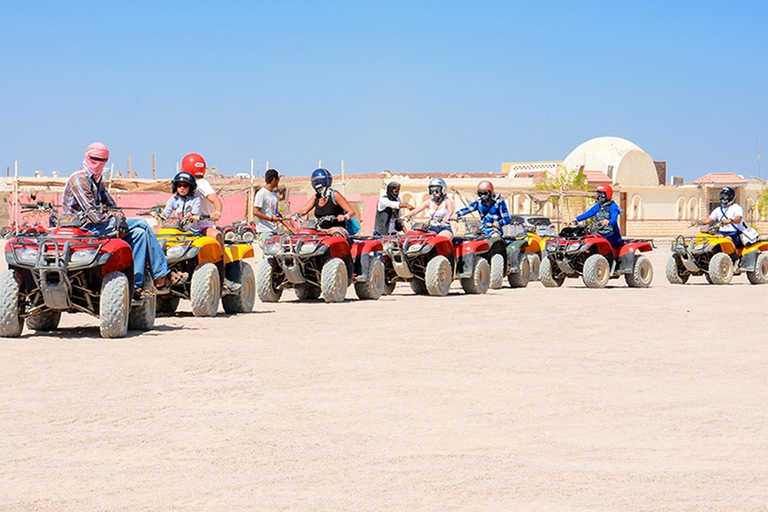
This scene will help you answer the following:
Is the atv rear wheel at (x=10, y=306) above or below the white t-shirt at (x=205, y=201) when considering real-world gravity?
below

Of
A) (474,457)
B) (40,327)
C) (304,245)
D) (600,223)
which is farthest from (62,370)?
(600,223)

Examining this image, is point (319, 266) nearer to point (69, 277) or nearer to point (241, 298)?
point (241, 298)

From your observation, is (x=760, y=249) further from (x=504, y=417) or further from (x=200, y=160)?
(x=504, y=417)

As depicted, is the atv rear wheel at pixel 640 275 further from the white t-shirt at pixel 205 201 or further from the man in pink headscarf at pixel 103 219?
the man in pink headscarf at pixel 103 219

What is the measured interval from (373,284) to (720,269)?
8095 mm

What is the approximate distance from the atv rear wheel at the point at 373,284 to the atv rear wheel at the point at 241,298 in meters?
2.46

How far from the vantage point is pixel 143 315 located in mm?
10586

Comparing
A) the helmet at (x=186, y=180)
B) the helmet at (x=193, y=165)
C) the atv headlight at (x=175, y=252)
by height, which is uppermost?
the helmet at (x=193, y=165)

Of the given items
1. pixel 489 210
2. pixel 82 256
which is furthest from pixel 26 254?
pixel 489 210

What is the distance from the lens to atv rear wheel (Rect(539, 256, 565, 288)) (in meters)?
19.2

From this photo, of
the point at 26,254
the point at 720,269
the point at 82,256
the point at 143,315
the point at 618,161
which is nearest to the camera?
the point at 82,256

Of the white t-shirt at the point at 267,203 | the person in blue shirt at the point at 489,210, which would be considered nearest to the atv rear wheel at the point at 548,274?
the person in blue shirt at the point at 489,210

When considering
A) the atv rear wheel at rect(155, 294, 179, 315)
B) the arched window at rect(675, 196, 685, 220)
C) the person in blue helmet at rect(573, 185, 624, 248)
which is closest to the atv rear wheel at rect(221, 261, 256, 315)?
the atv rear wheel at rect(155, 294, 179, 315)

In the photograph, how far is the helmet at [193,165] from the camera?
12.7 m
